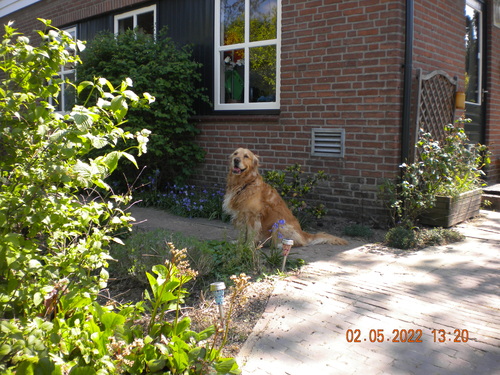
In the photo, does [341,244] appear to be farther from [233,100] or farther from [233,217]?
[233,100]

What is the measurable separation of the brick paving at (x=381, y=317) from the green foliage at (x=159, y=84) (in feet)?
12.6

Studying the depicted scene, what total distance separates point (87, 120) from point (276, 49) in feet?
19.0

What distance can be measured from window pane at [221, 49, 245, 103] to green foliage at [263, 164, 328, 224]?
2006 millimetres

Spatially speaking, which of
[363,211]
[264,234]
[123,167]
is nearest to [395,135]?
[363,211]

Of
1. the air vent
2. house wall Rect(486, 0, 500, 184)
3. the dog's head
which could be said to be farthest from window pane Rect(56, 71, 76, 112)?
house wall Rect(486, 0, 500, 184)

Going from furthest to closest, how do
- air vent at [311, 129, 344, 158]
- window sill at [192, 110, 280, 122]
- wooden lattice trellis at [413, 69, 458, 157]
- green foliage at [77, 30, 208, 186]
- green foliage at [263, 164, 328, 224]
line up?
green foliage at [77, 30, 208, 186] < window sill at [192, 110, 280, 122] < air vent at [311, 129, 344, 158] < green foliage at [263, 164, 328, 224] < wooden lattice trellis at [413, 69, 458, 157]

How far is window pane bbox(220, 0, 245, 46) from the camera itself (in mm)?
7867

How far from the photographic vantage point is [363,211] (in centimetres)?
626

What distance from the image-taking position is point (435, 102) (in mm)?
6758

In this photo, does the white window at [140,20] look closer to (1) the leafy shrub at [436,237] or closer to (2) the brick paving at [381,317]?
(1) the leafy shrub at [436,237]

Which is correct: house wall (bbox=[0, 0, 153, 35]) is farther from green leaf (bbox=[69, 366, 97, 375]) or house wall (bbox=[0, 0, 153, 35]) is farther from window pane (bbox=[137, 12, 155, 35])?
green leaf (bbox=[69, 366, 97, 375])

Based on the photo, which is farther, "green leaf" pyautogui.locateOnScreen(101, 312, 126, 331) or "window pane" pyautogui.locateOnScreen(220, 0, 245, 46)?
"window pane" pyautogui.locateOnScreen(220, 0, 245, 46)

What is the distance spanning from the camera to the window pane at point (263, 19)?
7.37m

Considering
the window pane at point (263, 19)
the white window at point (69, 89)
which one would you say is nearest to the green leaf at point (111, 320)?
the window pane at point (263, 19)
